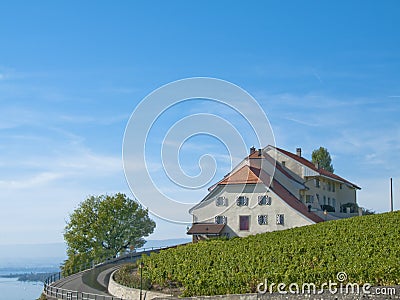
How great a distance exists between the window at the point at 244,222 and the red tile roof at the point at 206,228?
178 cm

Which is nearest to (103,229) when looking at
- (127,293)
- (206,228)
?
(206,228)

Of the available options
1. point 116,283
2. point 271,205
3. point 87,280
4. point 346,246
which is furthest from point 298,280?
point 271,205

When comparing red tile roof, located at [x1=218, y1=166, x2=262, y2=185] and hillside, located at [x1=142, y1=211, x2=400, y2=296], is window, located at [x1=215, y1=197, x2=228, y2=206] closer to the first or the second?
red tile roof, located at [x1=218, y1=166, x2=262, y2=185]

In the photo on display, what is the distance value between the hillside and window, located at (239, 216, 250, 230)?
12151mm

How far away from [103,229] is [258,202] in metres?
18.8

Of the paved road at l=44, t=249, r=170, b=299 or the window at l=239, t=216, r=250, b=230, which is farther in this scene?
the window at l=239, t=216, r=250, b=230

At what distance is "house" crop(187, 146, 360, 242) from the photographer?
5703 cm

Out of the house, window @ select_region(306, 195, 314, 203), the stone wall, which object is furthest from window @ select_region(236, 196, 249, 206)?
the stone wall

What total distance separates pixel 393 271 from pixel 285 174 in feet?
129

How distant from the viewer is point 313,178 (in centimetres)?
6738

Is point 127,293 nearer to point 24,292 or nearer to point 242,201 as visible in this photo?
point 242,201

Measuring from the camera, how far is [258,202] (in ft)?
190

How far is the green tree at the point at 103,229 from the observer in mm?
64750

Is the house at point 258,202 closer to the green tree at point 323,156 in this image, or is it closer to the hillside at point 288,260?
the hillside at point 288,260
